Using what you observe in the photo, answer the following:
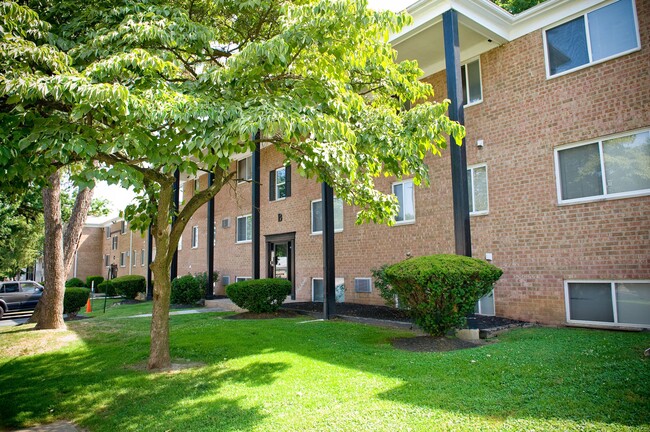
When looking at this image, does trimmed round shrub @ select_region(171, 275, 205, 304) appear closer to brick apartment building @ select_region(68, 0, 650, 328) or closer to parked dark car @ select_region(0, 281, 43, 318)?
parked dark car @ select_region(0, 281, 43, 318)

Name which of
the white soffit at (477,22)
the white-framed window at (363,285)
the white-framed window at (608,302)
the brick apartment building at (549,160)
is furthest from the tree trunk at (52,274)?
the white-framed window at (608,302)

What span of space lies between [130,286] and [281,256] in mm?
10460

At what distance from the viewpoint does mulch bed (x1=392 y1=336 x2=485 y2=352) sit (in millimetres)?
7328

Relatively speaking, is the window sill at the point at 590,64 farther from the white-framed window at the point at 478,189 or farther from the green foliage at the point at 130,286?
the green foliage at the point at 130,286

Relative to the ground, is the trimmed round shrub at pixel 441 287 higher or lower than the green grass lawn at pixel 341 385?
higher

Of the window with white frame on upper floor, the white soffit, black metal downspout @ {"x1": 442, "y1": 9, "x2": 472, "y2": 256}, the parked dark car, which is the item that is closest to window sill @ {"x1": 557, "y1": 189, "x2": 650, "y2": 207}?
black metal downspout @ {"x1": 442, "y1": 9, "x2": 472, "y2": 256}

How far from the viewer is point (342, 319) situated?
1134 cm

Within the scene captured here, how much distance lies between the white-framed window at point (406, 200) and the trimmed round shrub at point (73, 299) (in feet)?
36.7

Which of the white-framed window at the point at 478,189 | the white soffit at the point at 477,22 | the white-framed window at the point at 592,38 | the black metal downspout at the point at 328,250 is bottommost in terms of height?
the black metal downspout at the point at 328,250

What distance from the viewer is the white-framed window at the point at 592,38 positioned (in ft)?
29.8

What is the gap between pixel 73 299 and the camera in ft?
52.1

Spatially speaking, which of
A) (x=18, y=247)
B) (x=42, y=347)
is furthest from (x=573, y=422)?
(x=18, y=247)

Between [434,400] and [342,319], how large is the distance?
665 cm

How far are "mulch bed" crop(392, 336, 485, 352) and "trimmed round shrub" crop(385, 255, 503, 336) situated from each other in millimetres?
170
